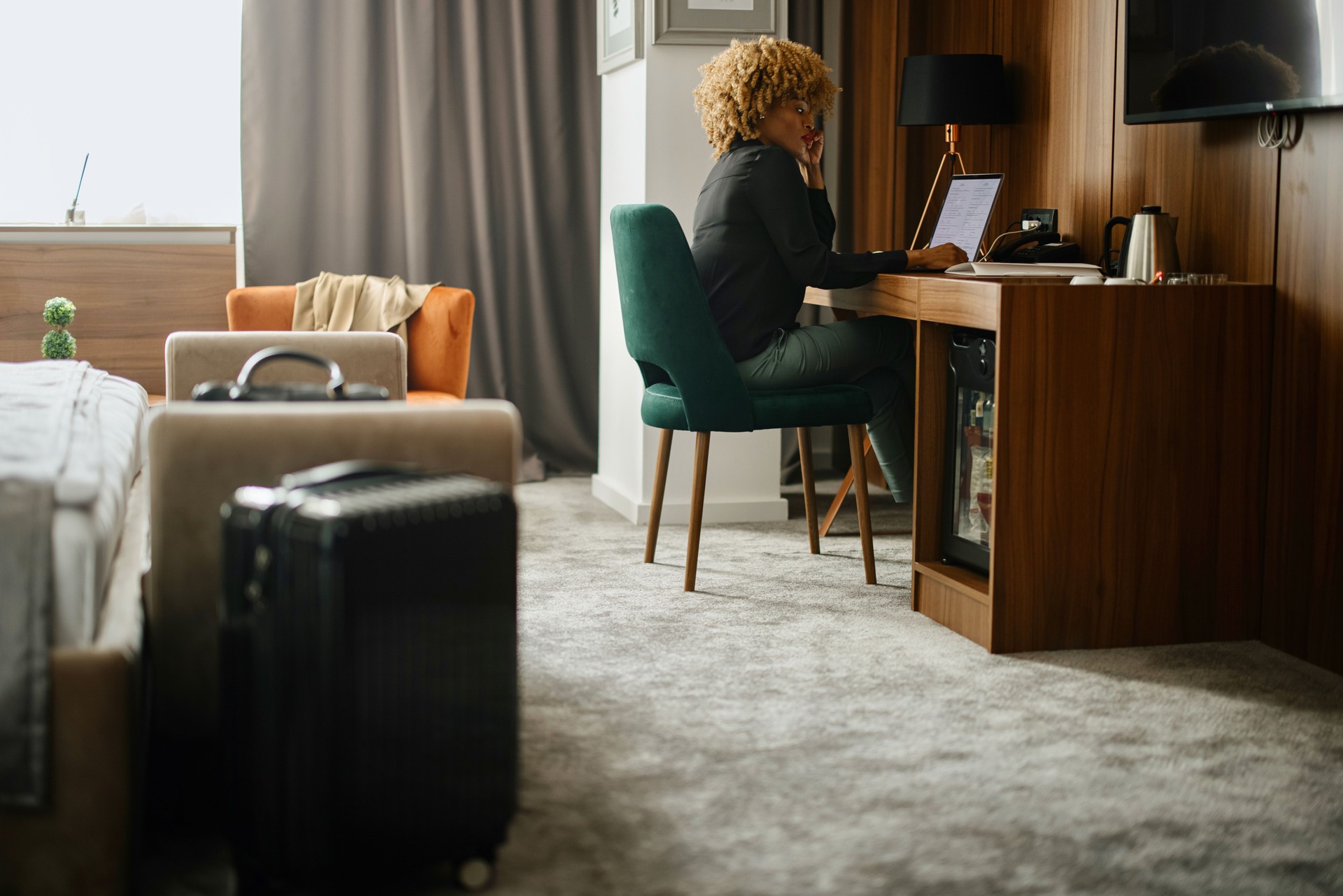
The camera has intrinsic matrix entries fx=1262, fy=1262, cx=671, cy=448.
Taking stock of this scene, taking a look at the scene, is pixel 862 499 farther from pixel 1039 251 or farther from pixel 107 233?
pixel 107 233

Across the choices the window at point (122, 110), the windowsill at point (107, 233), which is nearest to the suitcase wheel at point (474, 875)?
the windowsill at point (107, 233)

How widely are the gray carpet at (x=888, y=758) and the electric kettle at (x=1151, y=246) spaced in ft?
2.60

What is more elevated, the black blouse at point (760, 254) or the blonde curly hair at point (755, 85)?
the blonde curly hair at point (755, 85)

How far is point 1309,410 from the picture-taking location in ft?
8.13

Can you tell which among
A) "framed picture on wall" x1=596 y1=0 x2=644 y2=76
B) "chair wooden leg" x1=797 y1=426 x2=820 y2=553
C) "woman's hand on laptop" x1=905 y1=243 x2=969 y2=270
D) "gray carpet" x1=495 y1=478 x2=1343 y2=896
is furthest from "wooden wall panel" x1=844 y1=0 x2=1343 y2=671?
"framed picture on wall" x1=596 y1=0 x2=644 y2=76

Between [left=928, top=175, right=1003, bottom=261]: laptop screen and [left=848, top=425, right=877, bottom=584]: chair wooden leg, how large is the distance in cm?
60

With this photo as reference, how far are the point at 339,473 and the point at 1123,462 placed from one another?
1644 mm

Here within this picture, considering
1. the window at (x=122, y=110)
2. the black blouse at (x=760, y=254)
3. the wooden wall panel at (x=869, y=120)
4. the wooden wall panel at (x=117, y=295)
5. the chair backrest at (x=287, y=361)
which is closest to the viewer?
the chair backrest at (x=287, y=361)

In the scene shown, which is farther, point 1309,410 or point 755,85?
point 755,85

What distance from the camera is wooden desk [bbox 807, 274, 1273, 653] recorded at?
96.8 inches

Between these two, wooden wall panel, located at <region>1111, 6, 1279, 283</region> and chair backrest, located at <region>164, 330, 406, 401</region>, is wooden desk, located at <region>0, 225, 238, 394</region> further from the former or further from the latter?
wooden wall panel, located at <region>1111, 6, 1279, 283</region>

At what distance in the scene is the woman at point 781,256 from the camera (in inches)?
119

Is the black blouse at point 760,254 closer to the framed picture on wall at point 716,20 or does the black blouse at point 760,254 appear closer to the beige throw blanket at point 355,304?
the framed picture on wall at point 716,20

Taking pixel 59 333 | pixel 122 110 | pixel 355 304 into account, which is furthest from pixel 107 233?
pixel 355 304
